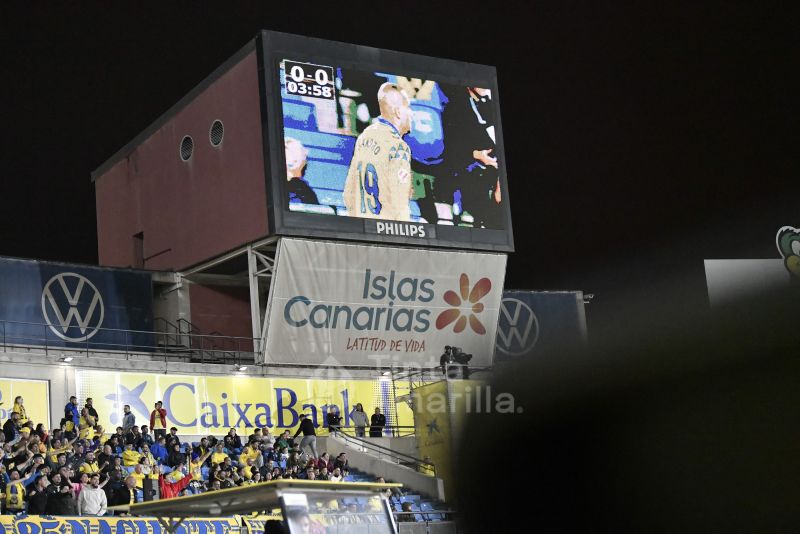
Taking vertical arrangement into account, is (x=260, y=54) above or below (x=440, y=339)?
above

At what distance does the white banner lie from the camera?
3481 centimetres

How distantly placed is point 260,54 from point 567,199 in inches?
592

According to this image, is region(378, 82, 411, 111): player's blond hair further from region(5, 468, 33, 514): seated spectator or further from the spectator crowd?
region(5, 468, 33, 514): seated spectator

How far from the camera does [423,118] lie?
120 ft

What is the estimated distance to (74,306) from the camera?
3384 cm

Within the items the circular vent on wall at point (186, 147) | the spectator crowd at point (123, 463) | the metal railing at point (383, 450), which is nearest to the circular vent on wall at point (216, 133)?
the circular vent on wall at point (186, 147)

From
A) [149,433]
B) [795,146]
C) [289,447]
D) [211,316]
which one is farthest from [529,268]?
[795,146]

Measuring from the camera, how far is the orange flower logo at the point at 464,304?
37875 millimetres

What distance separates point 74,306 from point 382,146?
37.5ft

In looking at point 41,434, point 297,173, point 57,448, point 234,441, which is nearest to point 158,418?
point 234,441

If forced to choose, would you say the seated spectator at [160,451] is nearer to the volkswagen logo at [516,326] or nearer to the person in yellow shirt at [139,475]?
the person in yellow shirt at [139,475]

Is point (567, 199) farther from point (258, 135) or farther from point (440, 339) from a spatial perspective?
point (258, 135)

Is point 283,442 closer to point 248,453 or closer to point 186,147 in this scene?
point 248,453

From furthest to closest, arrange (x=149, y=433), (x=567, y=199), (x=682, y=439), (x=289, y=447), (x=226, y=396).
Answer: (x=567, y=199) → (x=226, y=396) → (x=289, y=447) → (x=149, y=433) → (x=682, y=439)
